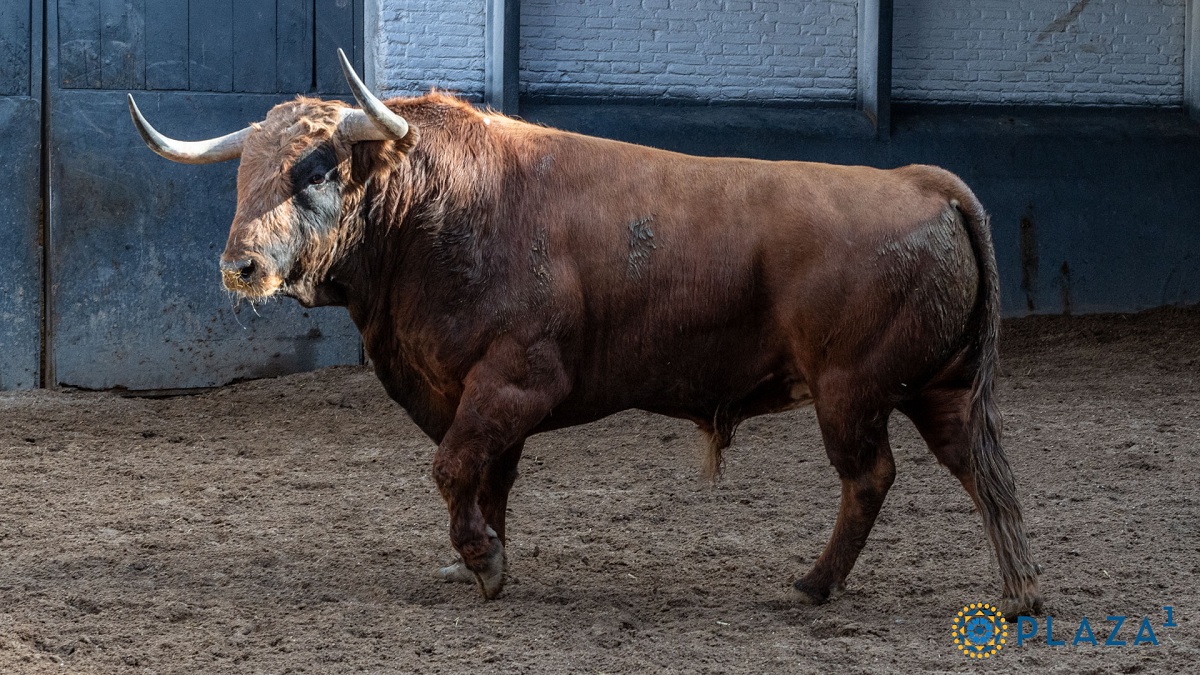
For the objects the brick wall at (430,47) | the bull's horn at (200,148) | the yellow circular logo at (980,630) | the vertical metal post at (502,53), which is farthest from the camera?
the vertical metal post at (502,53)

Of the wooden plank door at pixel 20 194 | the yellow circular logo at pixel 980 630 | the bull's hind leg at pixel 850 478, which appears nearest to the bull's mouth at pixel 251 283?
the bull's hind leg at pixel 850 478

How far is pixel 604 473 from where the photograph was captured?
20.7 ft

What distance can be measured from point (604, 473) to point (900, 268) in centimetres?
258

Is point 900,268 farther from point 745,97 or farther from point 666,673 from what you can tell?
point 745,97

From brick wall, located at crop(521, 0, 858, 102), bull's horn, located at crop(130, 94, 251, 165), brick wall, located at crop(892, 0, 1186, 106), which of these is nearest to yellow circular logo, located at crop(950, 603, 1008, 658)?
bull's horn, located at crop(130, 94, 251, 165)

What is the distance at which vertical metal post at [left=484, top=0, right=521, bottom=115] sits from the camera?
878cm

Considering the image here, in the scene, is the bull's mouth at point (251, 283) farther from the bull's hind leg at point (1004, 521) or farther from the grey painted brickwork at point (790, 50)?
the grey painted brickwork at point (790, 50)

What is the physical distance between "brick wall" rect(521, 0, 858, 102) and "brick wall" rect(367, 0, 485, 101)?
0.49 m

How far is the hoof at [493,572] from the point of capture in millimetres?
4277

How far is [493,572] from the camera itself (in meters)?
4.29

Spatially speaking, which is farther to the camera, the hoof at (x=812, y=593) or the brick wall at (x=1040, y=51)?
the brick wall at (x=1040, y=51)

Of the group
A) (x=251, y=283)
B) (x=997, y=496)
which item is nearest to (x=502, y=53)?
(x=251, y=283)

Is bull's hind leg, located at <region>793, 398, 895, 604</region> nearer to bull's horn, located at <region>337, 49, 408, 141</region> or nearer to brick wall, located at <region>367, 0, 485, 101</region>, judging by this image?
bull's horn, located at <region>337, 49, 408, 141</region>

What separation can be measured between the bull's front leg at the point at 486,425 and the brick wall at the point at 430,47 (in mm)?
4860
